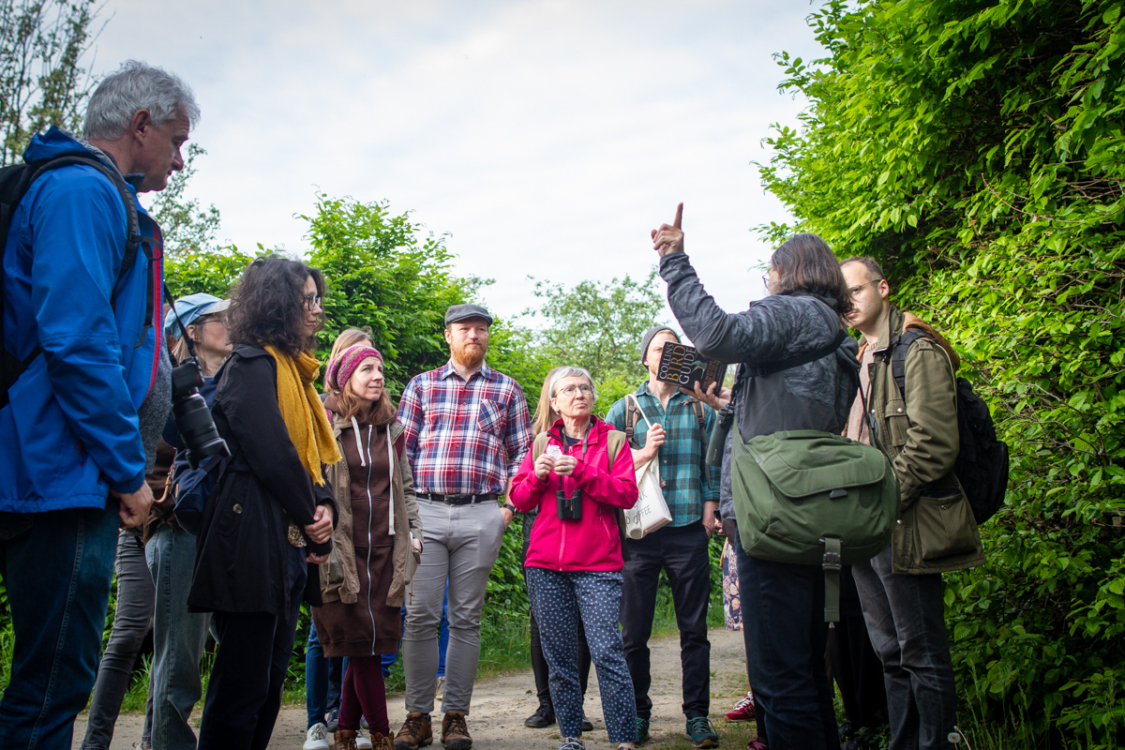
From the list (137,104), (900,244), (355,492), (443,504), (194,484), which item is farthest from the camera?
(900,244)

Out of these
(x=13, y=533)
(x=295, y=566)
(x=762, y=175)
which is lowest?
(x=295, y=566)

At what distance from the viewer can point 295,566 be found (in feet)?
9.23

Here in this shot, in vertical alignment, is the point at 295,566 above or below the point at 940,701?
above

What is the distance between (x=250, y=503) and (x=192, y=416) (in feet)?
1.48

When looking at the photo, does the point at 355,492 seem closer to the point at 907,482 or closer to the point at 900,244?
the point at 907,482

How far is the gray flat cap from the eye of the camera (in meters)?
5.03

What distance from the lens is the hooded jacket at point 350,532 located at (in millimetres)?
3734

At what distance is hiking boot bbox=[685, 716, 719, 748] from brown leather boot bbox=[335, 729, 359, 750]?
1.79 m

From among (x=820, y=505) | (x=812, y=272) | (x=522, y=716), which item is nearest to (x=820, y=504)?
(x=820, y=505)

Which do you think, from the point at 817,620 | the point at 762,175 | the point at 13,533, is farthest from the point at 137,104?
the point at 762,175

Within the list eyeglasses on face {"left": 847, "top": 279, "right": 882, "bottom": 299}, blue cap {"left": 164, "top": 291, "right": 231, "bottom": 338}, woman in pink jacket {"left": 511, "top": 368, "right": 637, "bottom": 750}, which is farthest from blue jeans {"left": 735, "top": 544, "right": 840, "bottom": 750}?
blue cap {"left": 164, "top": 291, "right": 231, "bottom": 338}

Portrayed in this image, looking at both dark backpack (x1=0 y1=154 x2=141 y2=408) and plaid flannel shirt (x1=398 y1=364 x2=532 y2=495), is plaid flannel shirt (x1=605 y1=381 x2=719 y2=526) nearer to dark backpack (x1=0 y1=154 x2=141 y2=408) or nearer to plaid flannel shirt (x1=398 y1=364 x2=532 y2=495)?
plaid flannel shirt (x1=398 y1=364 x2=532 y2=495)

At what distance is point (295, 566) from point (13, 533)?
3.47 ft

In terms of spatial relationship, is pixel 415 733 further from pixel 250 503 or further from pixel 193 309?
pixel 193 309
